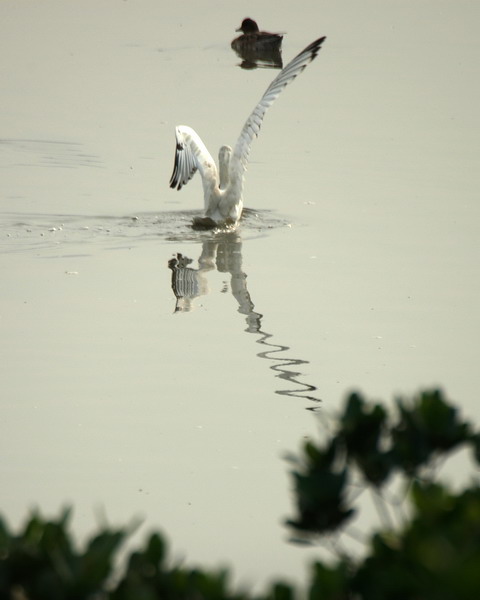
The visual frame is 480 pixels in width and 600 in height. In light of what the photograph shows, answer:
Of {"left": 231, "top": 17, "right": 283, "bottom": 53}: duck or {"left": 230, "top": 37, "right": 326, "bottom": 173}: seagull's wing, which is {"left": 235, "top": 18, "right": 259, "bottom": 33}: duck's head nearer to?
{"left": 231, "top": 17, "right": 283, "bottom": 53}: duck

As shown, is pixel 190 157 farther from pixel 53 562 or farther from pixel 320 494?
pixel 53 562

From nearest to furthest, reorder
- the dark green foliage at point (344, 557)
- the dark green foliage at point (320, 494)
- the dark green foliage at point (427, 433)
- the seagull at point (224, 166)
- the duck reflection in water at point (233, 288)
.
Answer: the dark green foliage at point (344, 557)
the dark green foliage at point (320, 494)
the dark green foliage at point (427, 433)
the duck reflection in water at point (233, 288)
the seagull at point (224, 166)

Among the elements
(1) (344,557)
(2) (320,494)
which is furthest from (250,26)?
(2) (320,494)

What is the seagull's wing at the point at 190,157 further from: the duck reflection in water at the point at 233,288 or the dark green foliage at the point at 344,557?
the dark green foliage at the point at 344,557

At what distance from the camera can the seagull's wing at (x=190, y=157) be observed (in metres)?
10.6

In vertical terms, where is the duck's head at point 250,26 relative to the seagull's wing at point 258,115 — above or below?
above

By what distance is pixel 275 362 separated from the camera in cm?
679

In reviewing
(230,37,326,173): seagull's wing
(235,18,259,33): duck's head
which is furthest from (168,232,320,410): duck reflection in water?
(235,18,259,33): duck's head

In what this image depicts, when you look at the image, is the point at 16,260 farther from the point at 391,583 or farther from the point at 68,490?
the point at 391,583

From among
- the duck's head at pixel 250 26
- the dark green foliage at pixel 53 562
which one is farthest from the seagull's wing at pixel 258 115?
the duck's head at pixel 250 26

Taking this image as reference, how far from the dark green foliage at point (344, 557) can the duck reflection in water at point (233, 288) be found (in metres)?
3.32

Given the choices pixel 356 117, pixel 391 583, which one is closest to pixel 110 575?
pixel 391 583

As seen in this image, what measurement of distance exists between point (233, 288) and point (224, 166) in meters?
2.53

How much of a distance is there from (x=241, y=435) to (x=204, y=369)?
0.94 meters
